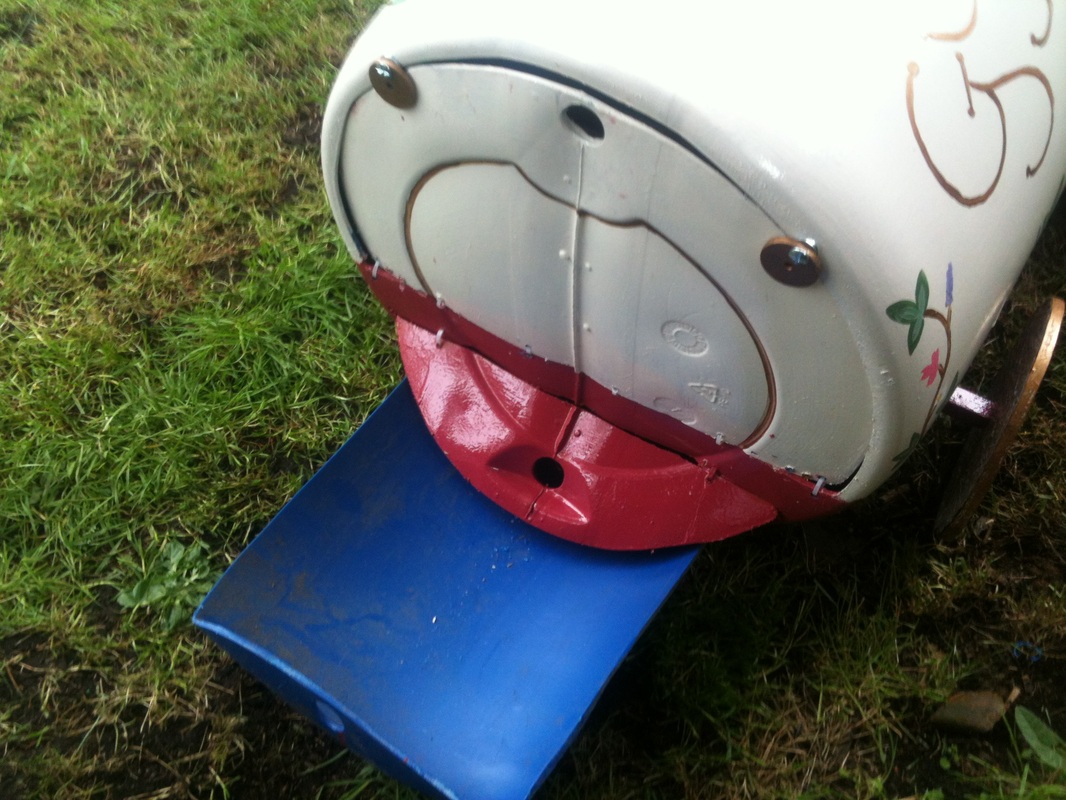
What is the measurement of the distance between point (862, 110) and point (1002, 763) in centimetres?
87

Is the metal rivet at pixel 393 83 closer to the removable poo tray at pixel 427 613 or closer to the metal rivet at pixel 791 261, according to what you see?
the metal rivet at pixel 791 261

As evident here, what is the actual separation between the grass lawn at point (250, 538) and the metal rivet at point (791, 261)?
2.06 feet

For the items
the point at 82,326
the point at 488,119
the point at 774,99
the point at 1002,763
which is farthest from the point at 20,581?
the point at 1002,763

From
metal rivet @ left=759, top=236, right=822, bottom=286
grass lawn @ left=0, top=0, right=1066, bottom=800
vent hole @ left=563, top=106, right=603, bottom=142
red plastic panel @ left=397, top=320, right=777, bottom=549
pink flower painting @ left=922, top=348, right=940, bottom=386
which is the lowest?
grass lawn @ left=0, top=0, right=1066, bottom=800

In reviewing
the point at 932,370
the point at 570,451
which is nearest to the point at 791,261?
the point at 932,370

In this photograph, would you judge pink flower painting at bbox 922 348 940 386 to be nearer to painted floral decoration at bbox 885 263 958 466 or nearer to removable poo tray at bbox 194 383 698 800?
painted floral decoration at bbox 885 263 958 466

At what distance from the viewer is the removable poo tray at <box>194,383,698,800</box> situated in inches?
37.2

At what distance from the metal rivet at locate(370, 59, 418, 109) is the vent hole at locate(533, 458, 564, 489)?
19.7 inches

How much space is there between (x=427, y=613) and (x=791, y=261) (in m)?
0.65

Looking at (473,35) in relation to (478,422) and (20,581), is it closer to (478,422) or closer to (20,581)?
(478,422)

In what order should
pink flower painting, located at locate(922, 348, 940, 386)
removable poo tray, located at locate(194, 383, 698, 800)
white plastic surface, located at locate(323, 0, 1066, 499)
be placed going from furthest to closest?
removable poo tray, located at locate(194, 383, 698, 800) < pink flower painting, located at locate(922, 348, 940, 386) < white plastic surface, located at locate(323, 0, 1066, 499)

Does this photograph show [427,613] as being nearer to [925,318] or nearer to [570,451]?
[570,451]

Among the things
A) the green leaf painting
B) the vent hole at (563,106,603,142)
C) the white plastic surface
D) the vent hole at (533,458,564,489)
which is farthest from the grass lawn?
the vent hole at (563,106,603,142)

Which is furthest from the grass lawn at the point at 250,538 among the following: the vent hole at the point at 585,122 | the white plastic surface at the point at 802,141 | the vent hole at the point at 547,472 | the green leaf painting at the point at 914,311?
the vent hole at the point at 585,122
